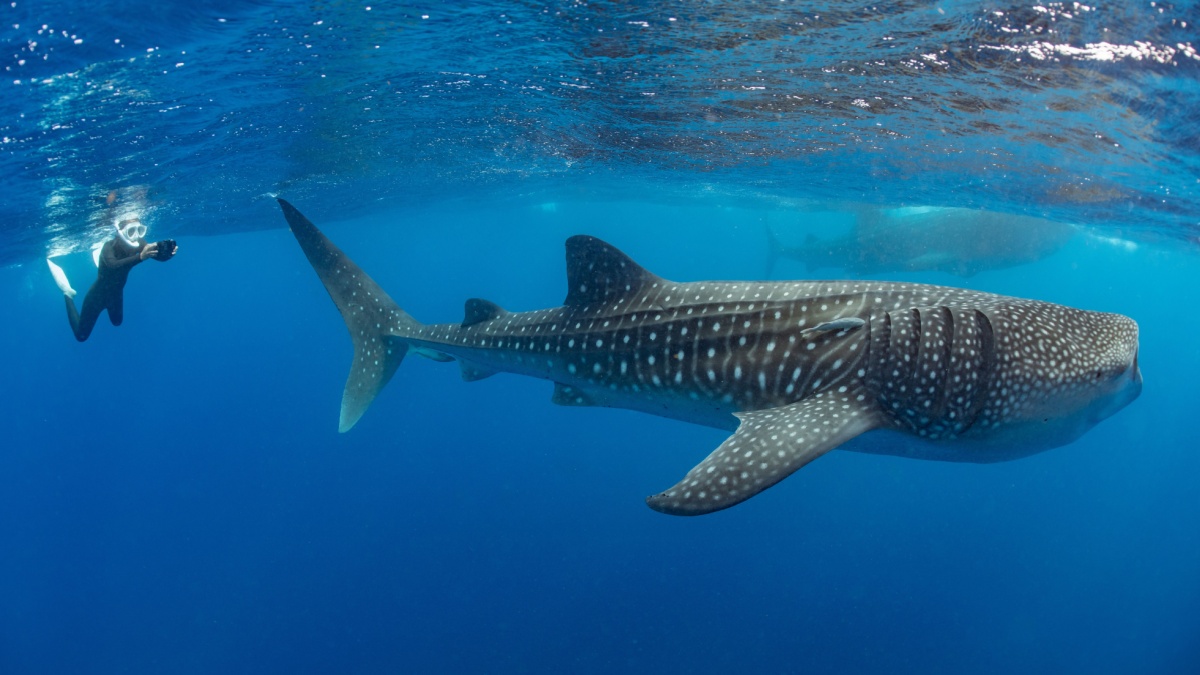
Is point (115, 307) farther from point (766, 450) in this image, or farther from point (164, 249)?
point (766, 450)

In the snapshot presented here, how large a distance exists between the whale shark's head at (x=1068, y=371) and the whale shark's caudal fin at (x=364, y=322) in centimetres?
661

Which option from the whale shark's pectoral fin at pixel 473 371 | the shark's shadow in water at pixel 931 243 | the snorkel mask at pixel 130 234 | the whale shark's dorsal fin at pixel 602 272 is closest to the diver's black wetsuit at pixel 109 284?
the snorkel mask at pixel 130 234

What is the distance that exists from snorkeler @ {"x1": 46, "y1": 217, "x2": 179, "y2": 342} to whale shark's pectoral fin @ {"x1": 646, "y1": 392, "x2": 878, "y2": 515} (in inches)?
370

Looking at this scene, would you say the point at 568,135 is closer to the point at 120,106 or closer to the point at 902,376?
the point at 120,106

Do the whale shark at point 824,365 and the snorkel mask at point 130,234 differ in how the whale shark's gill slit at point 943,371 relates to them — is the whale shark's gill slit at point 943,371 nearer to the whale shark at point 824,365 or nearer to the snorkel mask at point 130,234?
the whale shark at point 824,365

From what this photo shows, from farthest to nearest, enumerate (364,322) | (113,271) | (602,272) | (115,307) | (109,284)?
Result: (115,307) < (109,284) < (113,271) < (364,322) < (602,272)

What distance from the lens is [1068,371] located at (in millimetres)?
4480

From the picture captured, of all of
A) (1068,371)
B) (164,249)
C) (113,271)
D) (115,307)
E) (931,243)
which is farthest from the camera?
(931,243)

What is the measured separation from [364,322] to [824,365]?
6.10 metres

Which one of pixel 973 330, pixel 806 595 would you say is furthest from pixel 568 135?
pixel 806 595

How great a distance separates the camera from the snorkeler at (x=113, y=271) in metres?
9.88

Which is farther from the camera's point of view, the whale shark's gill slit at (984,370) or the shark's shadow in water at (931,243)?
the shark's shadow in water at (931,243)

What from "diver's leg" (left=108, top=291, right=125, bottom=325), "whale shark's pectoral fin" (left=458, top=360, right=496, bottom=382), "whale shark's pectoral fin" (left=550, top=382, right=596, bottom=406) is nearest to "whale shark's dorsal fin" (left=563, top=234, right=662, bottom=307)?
"whale shark's pectoral fin" (left=550, top=382, right=596, bottom=406)

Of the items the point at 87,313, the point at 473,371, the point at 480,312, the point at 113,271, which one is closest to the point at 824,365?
the point at 480,312
